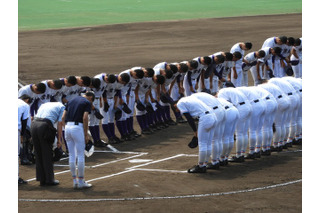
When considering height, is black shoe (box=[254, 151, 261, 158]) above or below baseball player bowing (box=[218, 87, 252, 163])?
below

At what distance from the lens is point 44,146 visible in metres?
12.5

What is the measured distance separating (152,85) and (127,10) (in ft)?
89.8

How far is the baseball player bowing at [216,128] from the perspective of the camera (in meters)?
13.3

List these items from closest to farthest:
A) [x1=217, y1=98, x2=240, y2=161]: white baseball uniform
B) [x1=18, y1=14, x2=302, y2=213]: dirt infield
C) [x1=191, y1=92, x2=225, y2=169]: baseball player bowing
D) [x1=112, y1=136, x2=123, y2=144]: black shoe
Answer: [x1=18, y1=14, x2=302, y2=213]: dirt infield < [x1=191, y1=92, x2=225, y2=169]: baseball player bowing < [x1=217, y1=98, x2=240, y2=161]: white baseball uniform < [x1=112, y1=136, x2=123, y2=144]: black shoe

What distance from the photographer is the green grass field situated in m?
39.3

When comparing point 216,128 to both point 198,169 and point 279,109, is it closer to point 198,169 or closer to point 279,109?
point 198,169

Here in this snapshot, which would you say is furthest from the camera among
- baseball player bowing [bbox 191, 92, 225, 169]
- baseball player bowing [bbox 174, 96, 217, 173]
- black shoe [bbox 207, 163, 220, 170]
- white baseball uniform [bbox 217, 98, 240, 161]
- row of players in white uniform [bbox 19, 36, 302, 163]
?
row of players in white uniform [bbox 19, 36, 302, 163]

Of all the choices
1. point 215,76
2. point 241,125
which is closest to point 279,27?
point 215,76

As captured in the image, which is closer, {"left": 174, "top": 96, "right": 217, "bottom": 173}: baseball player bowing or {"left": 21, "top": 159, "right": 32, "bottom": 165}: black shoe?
{"left": 174, "top": 96, "right": 217, "bottom": 173}: baseball player bowing

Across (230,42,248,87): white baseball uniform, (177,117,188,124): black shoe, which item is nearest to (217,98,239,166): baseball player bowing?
(177,117,188,124): black shoe

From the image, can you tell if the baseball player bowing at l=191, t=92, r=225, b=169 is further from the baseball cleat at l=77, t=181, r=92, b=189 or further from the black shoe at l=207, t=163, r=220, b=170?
the baseball cleat at l=77, t=181, r=92, b=189

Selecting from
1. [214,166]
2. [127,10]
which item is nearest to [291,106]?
[214,166]

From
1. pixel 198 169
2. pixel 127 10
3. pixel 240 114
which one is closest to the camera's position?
pixel 198 169

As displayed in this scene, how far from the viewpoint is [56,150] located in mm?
12617
